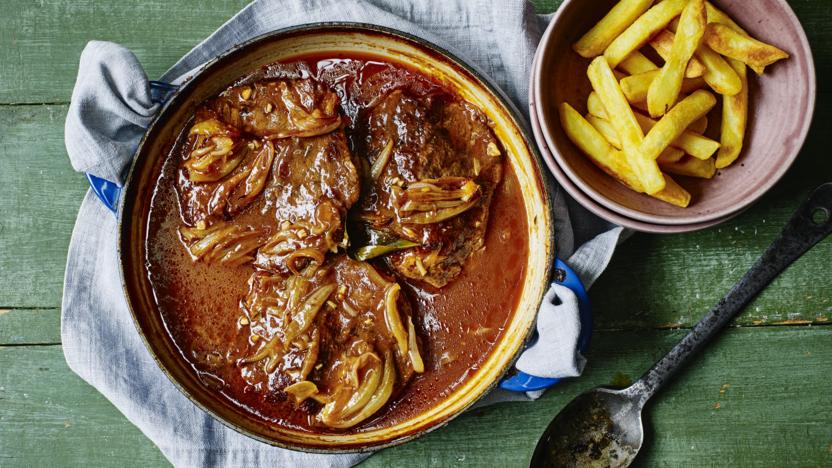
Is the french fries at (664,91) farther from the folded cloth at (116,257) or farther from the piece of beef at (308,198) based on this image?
the piece of beef at (308,198)

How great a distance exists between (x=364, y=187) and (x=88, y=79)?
119cm

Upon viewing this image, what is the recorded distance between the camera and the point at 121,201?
8.27 ft

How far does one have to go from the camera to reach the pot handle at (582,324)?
8.96 feet

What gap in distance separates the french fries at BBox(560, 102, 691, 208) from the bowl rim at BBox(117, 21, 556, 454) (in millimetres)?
169

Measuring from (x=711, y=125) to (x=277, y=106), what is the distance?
70.3 inches

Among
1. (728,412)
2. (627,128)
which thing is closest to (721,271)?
(728,412)

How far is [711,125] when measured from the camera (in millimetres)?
2689

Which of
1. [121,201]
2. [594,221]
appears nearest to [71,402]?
[121,201]

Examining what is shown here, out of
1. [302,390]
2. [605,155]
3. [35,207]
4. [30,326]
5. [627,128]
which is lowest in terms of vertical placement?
[30,326]

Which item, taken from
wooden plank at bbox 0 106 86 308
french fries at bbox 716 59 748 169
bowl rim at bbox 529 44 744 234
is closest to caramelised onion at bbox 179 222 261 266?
wooden plank at bbox 0 106 86 308

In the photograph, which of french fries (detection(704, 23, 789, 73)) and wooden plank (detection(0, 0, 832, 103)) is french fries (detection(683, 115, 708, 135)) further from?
wooden plank (detection(0, 0, 832, 103))

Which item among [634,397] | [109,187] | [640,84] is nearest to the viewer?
[640,84]

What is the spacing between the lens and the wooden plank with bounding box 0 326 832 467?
10.0 ft

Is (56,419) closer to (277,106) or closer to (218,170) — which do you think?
(218,170)
